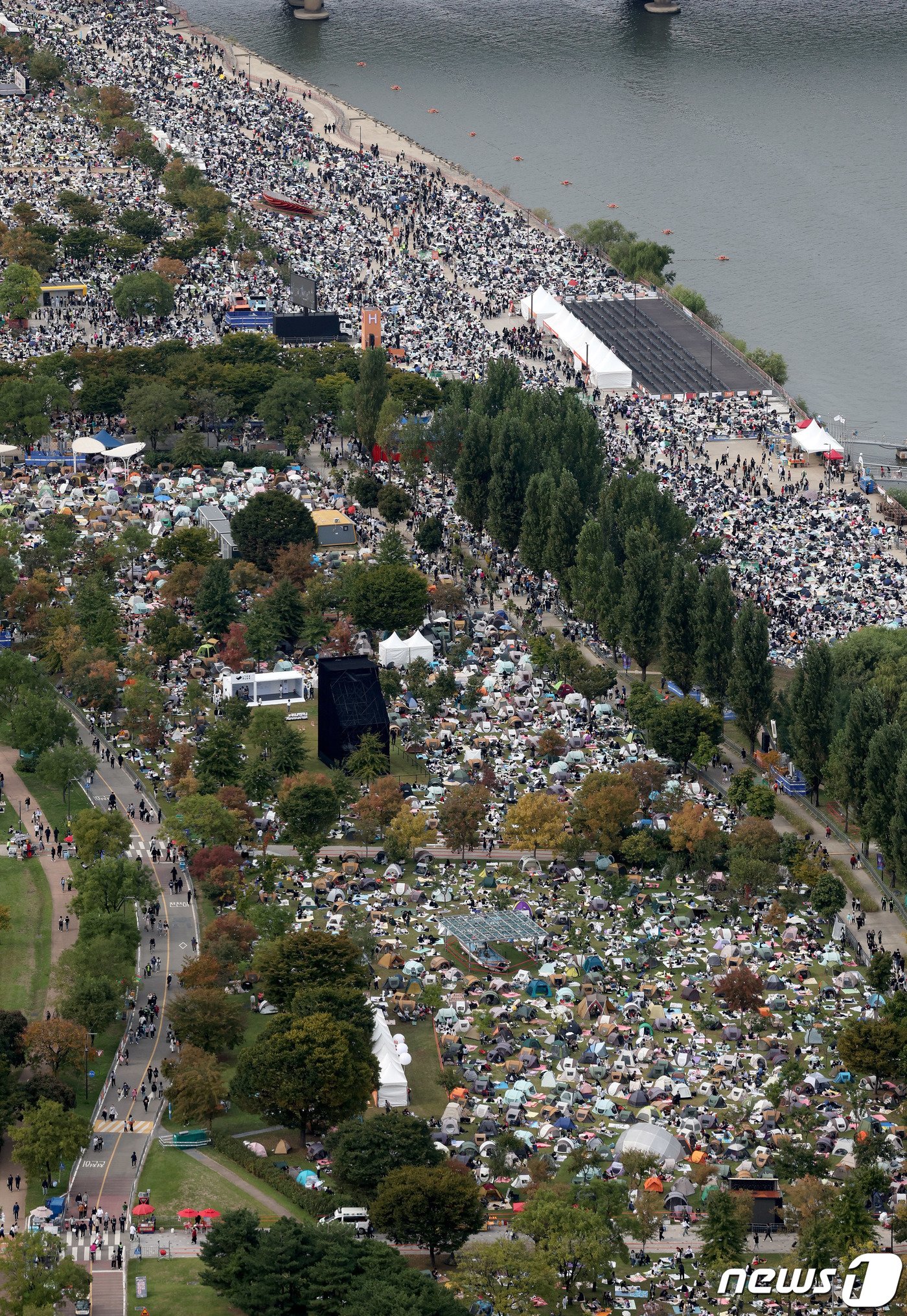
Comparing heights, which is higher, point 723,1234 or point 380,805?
point 380,805

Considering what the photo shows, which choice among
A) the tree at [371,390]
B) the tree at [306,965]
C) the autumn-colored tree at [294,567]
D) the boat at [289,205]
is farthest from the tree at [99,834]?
the boat at [289,205]

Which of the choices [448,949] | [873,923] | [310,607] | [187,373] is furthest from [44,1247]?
[187,373]

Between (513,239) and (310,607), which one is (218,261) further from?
(310,607)

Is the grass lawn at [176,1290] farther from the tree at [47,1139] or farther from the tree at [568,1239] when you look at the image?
the tree at [568,1239]

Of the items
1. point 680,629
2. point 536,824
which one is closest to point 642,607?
point 680,629

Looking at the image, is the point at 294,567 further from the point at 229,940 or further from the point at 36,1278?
the point at 36,1278

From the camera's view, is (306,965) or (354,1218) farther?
(306,965)
